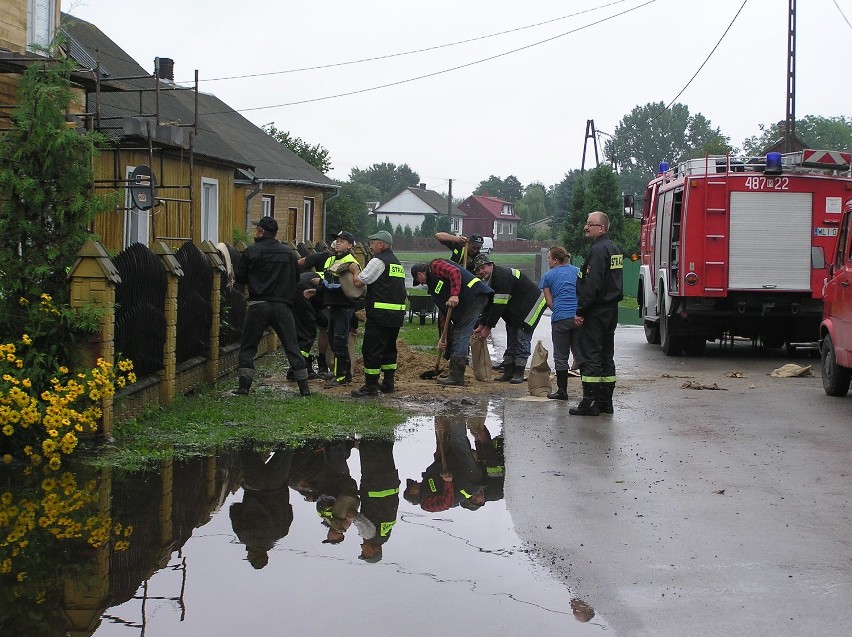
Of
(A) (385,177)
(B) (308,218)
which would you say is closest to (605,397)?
(B) (308,218)

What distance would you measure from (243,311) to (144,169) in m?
3.84

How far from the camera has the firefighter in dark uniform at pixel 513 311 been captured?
1441 centimetres

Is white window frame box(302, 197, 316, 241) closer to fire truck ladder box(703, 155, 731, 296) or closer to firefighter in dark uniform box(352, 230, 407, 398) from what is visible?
fire truck ladder box(703, 155, 731, 296)

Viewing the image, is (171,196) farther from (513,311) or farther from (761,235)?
(761,235)

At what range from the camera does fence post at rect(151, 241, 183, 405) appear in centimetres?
1095

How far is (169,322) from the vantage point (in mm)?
11109

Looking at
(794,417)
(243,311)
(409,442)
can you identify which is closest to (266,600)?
(409,442)

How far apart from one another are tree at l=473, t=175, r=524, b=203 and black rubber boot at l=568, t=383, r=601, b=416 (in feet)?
567

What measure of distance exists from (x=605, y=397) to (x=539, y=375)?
1510 mm

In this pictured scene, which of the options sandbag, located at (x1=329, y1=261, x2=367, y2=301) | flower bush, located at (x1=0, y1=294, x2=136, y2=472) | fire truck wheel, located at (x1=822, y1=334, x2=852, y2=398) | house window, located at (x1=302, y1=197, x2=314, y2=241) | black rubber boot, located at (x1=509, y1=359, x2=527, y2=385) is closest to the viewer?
flower bush, located at (x1=0, y1=294, x2=136, y2=472)

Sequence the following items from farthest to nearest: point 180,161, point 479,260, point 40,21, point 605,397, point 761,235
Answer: point 180,161 < point 761,235 < point 40,21 < point 479,260 < point 605,397

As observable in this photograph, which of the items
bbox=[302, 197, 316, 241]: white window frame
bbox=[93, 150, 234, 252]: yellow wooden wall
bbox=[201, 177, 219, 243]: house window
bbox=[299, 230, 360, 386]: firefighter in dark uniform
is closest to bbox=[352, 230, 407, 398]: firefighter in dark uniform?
bbox=[299, 230, 360, 386]: firefighter in dark uniform

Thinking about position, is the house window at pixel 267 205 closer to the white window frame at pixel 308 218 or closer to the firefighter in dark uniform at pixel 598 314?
the white window frame at pixel 308 218

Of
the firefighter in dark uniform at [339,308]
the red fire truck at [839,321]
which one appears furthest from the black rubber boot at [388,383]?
the red fire truck at [839,321]
